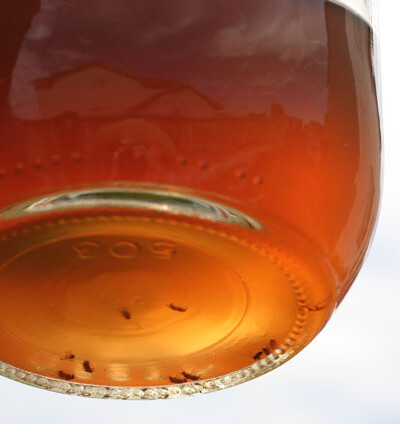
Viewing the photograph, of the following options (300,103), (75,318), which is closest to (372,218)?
(300,103)

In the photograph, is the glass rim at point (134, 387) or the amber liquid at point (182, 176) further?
the glass rim at point (134, 387)

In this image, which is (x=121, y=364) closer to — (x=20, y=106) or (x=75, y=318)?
(x=75, y=318)

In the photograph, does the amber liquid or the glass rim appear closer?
the amber liquid

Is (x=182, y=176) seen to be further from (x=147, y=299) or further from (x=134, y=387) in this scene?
(x=134, y=387)

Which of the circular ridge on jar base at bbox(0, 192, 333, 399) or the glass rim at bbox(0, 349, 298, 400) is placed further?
the glass rim at bbox(0, 349, 298, 400)

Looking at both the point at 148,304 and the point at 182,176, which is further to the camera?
the point at 148,304

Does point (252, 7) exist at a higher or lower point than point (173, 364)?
higher

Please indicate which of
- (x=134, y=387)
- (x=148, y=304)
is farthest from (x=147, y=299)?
(x=134, y=387)

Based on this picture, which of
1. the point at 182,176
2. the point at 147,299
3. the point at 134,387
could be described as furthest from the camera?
the point at 134,387
